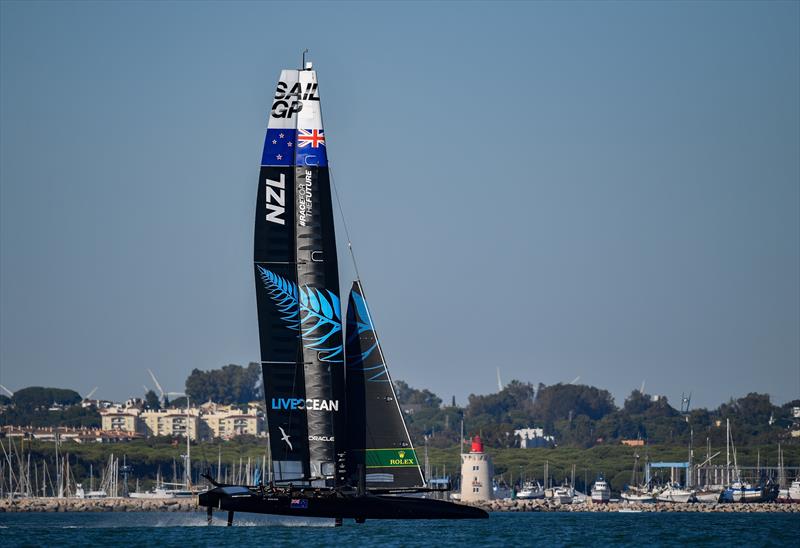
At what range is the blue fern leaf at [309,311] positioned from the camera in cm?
5103

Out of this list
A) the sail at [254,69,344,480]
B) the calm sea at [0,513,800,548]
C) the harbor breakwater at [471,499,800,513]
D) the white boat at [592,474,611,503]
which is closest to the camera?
the calm sea at [0,513,800,548]

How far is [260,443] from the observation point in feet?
650

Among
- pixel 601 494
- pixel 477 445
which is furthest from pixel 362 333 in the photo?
pixel 601 494

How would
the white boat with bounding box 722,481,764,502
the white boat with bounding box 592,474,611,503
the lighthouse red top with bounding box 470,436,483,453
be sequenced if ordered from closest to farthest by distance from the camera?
the lighthouse red top with bounding box 470,436,483,453 → the white boat with bounding box 722,481,764,502 → the white boat with bounding box 592,474,611,503

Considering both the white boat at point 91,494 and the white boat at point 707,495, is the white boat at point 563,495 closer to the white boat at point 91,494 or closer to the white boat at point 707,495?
the white boat at point 707,495

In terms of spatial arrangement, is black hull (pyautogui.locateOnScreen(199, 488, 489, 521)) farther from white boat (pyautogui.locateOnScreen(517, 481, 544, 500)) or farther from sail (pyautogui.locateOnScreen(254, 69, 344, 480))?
white boat (pyautogui.locateOnScreen(517, 481, 544, 500))

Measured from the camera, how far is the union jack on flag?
51.3 meters

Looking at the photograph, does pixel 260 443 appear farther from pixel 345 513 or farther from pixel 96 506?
pixel 345 513

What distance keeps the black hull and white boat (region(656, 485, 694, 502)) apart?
84807mm

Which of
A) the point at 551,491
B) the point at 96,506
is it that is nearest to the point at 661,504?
the point at 551,491

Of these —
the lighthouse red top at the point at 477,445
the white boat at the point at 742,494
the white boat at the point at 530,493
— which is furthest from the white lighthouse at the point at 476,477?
the white boat at the point at 742,494

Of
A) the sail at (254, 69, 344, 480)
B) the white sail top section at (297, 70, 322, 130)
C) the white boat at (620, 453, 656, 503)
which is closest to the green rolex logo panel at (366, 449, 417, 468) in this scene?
the sail at (254, 69, 344, 480)

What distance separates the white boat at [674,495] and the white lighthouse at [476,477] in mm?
17711

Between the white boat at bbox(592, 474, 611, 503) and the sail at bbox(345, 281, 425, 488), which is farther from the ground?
the sail at bbox(345, 281, 425, 488)
